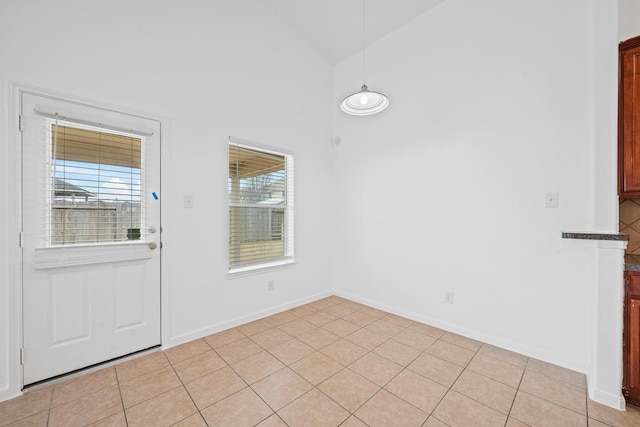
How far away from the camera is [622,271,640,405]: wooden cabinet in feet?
5.83

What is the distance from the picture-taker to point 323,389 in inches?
78.4

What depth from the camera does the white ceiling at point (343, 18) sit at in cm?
313

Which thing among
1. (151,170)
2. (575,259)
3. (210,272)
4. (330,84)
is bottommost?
(210,272)

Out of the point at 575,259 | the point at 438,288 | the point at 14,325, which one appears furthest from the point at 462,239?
the point at 14,325

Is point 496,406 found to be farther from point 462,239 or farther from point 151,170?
point 151,170

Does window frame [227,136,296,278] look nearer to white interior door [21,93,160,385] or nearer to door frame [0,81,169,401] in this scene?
white interior door [21,93,160,385]

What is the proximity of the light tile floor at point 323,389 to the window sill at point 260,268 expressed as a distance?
2.22 feet

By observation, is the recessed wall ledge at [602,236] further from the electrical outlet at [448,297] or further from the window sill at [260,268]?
the window sill at [260,268]

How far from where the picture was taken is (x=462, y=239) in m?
2.84

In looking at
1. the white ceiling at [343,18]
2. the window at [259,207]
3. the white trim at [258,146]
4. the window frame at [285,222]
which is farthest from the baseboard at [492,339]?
the white ceiling at [343,18]

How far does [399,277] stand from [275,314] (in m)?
1.69

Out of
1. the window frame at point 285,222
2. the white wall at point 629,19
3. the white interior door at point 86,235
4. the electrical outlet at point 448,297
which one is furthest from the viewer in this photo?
the window frame at point 285,222

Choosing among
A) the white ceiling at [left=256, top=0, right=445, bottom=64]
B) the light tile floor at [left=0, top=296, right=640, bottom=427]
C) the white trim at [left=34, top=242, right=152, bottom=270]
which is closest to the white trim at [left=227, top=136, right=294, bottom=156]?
the white trim at [left=34, top=242, right=152, bottom=270]

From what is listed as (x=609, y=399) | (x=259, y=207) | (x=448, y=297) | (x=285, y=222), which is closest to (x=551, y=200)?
(x=448, y=297)
